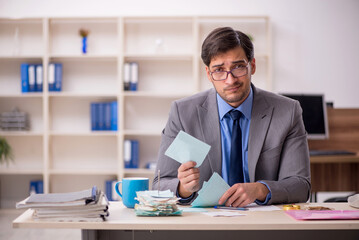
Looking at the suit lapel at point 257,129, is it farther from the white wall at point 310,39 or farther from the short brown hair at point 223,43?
the white wall at point 310,39

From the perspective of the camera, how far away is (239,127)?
1.88 meters

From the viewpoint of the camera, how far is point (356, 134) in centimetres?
384

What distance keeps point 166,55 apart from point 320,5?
1877 millimetres

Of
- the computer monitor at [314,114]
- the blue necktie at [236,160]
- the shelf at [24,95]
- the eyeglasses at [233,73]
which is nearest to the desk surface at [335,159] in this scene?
the computer monitor at [314,114]

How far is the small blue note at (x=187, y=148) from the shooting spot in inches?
53.7

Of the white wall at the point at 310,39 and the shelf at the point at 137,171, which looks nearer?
the shelf at the point at 137,171

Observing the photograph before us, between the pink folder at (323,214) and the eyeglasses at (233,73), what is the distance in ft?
1.98

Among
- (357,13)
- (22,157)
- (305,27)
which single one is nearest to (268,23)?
(305,27)

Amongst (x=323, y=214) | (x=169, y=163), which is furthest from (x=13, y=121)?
(x=323, y=214)

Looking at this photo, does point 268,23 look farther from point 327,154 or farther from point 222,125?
point 222,125

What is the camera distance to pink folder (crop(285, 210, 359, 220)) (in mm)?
1338

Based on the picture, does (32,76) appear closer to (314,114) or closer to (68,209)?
(314,114)

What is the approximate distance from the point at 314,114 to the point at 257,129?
209cm

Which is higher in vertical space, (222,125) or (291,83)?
(291,83)
